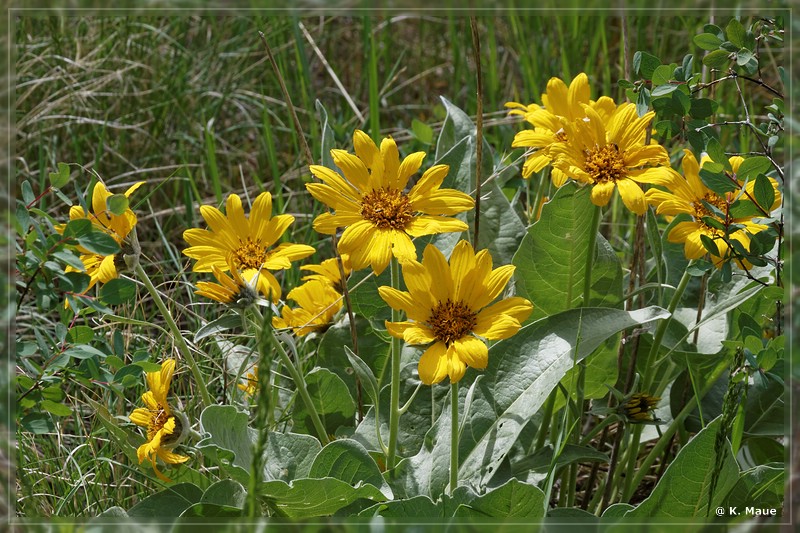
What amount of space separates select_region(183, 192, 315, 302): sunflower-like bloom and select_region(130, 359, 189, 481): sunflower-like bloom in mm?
156

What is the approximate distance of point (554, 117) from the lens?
3.66 feet

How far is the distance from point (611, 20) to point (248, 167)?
40.9 inches

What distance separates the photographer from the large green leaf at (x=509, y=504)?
89cm

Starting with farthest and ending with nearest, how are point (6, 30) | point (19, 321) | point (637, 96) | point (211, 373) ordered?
point (19, 321), point (211, 373), point (637, 96), point (6, 30)

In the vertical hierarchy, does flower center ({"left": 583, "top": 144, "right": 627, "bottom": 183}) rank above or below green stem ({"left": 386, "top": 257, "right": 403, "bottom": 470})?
above

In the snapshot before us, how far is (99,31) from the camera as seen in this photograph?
6.84 ft

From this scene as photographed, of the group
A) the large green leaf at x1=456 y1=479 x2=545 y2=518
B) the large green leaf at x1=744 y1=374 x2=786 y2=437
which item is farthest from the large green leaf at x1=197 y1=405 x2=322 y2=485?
the large green leaf at x1=744 y1=374 x2=786 y2=437

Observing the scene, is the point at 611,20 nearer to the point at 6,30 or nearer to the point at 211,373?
the point at 211,373

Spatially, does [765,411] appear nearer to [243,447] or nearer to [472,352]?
[472,352]

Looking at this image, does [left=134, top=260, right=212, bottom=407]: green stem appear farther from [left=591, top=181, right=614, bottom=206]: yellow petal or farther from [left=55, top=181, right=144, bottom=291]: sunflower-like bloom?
[left=591, top=181, right=614, bottom=206]: yellow petal

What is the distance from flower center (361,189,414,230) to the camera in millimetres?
929

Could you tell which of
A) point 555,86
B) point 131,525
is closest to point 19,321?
point 131,525

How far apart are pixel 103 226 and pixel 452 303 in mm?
Result: 401

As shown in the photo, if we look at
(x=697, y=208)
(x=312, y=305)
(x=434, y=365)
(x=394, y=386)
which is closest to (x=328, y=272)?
(x=312, y=305)
